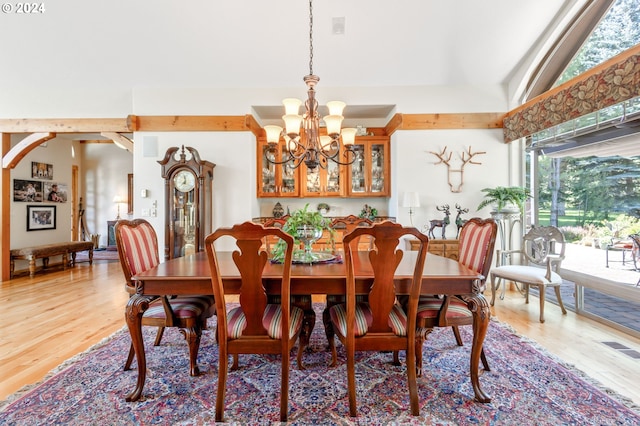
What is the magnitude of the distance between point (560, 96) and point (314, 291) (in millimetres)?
3263

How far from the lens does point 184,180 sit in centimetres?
379

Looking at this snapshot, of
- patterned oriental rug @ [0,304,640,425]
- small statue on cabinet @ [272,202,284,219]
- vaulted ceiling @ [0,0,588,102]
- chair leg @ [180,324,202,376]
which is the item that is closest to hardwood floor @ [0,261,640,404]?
patterned oriental rug @ [0,304,640,425]

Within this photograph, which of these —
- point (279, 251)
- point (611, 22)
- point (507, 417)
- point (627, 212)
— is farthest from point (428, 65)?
point (507, 417)

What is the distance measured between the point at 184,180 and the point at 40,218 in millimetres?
3946

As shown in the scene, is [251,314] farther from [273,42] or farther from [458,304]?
[273,42]

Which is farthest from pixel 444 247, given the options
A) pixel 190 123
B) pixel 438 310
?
pixel 190 123

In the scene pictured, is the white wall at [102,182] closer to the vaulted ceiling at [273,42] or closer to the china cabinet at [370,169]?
the vaulted ceiling at [273,42]

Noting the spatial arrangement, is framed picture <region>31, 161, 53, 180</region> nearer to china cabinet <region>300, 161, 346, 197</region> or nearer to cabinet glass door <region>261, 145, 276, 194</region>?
cabinet glass door <region>261, 145, 276, 194</region>

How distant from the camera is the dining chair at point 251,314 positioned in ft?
4.82

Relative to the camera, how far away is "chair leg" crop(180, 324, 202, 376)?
1.87 meters

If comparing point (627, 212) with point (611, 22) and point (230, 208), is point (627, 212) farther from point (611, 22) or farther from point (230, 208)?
point (230, 208)

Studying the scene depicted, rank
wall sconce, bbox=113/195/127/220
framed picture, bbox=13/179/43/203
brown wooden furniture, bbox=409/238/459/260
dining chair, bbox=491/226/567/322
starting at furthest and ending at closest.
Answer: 1. wall sconce, bbox=113/195/127/220
2. framed picture, bbox=13/179/43/203
3. brown wooden furniture, bbox=409/238/459/260
4. dining chair, bbox=491/226/567/322

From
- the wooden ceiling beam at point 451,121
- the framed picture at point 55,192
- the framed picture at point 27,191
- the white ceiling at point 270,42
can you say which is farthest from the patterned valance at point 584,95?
the framed picture at point 55,192

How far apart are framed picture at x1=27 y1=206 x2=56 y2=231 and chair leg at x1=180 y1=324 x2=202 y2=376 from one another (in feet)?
18.3
